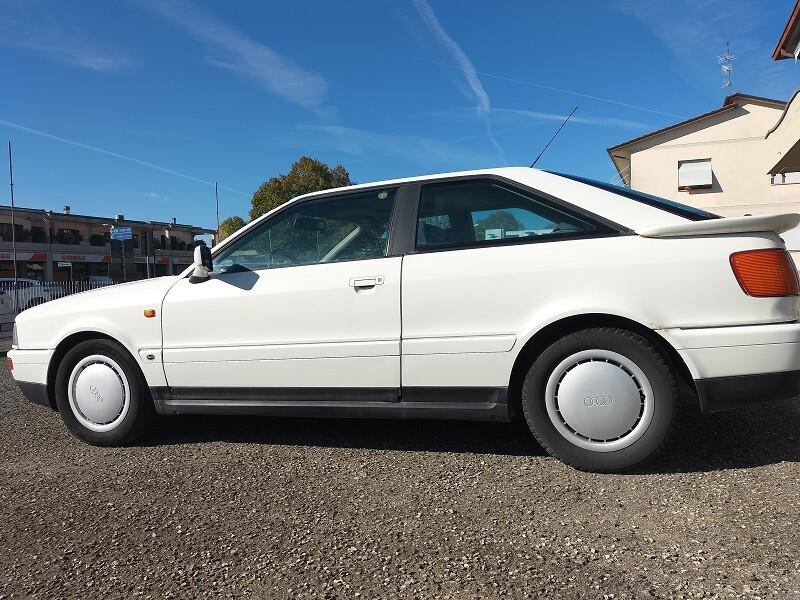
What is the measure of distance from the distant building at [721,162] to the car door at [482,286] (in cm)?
2117

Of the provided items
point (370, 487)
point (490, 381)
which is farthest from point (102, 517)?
point (490, 381)

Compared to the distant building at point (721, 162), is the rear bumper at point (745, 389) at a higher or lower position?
lower

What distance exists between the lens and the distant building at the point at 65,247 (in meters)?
39.4

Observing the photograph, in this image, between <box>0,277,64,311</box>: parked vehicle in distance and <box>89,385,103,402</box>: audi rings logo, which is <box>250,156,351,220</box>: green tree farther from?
<box>89,385,103,402</box>: audi rings logo

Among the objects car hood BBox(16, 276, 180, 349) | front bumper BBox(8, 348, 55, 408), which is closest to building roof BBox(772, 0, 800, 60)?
car hood BBox(16, 276, 180, 349)

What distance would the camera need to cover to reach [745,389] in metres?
2.57

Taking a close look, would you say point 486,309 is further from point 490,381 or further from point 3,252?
point 3,252

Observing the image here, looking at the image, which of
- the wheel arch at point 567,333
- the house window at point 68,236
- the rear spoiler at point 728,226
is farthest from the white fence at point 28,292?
the house window at point 68,236

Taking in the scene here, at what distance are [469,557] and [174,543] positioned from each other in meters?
1.18

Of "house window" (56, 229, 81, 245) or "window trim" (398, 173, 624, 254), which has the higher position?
"house window" (56, 229, 81, 245)

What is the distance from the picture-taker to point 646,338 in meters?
2.68

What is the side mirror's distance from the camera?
3.29 metres

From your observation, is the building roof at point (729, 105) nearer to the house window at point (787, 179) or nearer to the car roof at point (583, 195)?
the house window at point (787, 179)

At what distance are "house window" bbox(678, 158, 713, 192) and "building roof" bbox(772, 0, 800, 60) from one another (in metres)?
13.6
